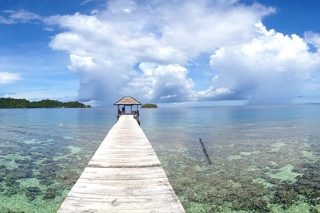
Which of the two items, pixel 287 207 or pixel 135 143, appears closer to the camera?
pixel 287 207

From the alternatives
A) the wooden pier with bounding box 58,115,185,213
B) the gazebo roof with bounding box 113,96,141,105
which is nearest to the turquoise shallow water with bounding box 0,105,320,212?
the wooden pier with bounding box 58,115,185,213

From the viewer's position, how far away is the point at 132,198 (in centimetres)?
621

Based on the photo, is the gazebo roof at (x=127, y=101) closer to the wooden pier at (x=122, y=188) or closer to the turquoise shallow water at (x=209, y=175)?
the turquoise shallow water at (x=209, y=175)

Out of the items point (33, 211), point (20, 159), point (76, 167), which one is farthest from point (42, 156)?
point (33, 211)

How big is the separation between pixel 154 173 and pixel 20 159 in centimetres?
1829

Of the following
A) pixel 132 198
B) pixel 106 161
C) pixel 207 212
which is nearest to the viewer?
pixel 132 198

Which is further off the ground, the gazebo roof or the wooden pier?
the gazebo roof

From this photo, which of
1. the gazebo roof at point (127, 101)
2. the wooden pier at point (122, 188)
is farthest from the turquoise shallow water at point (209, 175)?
the gazebo roof at point (127, 101)

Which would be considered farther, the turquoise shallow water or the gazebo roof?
the gazebo roof

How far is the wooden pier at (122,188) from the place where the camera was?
573 centimetres

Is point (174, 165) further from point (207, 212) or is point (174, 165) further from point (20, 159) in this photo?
point (20, 159)

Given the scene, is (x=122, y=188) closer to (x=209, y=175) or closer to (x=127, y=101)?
(x=209, y=175)

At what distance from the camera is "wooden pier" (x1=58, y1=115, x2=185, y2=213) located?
5.73 meters

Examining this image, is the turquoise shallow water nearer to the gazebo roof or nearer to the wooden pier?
the wooden pier
